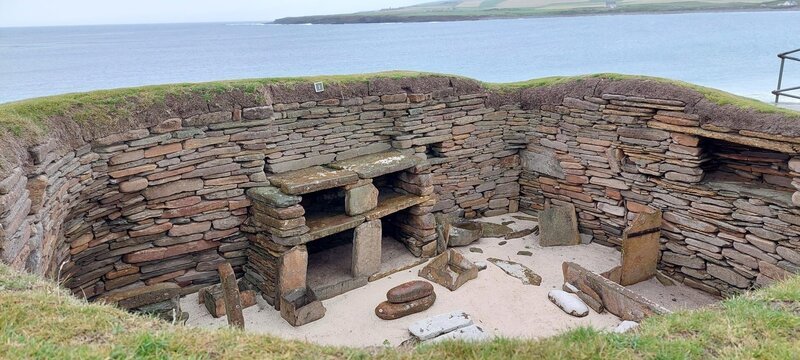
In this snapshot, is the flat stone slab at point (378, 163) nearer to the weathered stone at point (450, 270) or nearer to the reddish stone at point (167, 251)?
the weathered stone at point (450, 270)

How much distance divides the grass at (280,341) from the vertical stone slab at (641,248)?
171 inches

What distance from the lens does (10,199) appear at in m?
5.09

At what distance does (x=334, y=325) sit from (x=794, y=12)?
61.8m

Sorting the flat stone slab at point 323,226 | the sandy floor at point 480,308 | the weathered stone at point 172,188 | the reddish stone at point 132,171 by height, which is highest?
the reddish stone at point 132,171

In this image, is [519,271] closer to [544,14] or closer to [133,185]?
[133,185]

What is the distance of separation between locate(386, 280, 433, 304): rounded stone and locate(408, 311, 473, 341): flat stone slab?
58cm

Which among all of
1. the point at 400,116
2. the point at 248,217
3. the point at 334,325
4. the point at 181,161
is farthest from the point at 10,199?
the point at 400,116

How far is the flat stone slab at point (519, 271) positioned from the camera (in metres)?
8.15

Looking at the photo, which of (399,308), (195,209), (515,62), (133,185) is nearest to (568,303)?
(399,308)

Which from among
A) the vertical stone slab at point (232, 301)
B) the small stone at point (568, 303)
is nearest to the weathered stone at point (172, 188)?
the vertical stone slab at point (232, 301)

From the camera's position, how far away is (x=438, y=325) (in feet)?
21.5

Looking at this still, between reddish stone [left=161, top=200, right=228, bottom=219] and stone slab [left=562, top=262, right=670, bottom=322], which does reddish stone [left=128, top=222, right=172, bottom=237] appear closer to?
reddish stone [left=161, top=200, right=228, bottom=219]

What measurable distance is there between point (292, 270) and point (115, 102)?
3.18 m

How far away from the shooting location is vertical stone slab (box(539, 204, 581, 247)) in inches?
375
